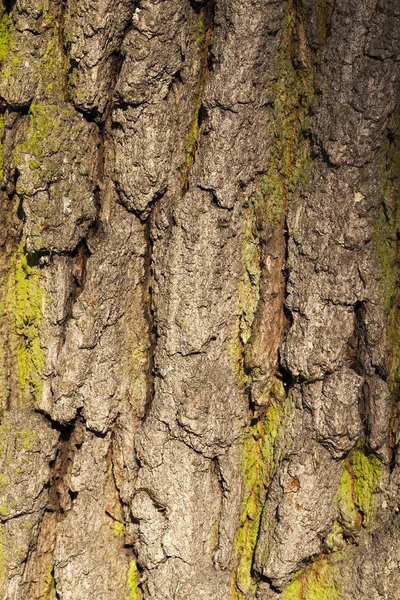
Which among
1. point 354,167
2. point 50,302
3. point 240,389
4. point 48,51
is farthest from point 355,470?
point 48,51

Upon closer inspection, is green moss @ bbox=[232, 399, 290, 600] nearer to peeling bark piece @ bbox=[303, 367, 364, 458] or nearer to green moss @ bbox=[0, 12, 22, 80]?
peeling bark piece @ bbox=[303, 367, 364, 458]

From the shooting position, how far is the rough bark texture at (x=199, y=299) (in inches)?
57.4

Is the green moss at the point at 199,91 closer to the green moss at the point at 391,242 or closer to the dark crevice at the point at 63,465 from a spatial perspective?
the green moss at the point at 391,242

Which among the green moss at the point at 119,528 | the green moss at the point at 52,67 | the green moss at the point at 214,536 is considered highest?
the green moss at the point at 52,67

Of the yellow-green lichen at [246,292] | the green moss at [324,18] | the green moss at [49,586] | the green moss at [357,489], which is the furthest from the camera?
the green moss at [49,586]

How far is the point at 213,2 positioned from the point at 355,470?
1.12 m

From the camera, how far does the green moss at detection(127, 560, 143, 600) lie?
175 centimetres

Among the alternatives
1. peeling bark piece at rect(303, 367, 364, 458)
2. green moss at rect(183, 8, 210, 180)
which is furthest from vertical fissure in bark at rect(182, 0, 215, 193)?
peeling bark piece at rect(303, 367, 364, 458)

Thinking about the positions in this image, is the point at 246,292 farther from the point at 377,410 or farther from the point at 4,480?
the point at 4,480

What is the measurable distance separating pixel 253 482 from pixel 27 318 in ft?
2.23

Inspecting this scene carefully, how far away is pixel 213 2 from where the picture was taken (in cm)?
146

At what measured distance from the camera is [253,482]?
171 cm

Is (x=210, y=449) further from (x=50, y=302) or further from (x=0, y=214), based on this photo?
(x=0, y=214)

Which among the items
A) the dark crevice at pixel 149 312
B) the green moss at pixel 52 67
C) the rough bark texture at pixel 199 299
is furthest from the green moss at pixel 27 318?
the green moss at pixel 52 67
